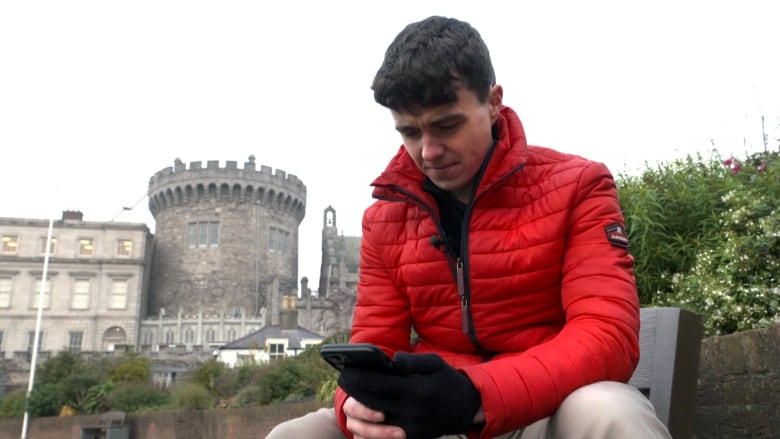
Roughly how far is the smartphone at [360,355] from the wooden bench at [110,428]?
14.9 m

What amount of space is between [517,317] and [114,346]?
157 ft

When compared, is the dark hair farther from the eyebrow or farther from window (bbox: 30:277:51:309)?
window (bbox: 30:277:51:309)

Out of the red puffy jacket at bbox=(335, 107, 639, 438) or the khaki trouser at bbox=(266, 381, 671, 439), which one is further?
the red puffy jacket at bbox=(335, 107, 639, 438)

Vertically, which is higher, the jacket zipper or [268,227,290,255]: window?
[268,227,290,255]: window

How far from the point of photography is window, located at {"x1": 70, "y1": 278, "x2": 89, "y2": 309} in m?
48.8

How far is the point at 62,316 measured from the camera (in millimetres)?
48562

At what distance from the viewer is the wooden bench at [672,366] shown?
6.05 feet

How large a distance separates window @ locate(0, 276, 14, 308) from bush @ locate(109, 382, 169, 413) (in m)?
32.7

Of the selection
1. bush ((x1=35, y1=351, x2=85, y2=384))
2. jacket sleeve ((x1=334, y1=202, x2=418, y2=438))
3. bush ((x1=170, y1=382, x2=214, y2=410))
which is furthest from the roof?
jacket sleeve ((x1=334, y1=202, x2=418, y2=438))

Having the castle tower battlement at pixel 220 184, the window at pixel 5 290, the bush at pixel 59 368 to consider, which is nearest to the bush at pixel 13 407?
the bush at pixel 59 368

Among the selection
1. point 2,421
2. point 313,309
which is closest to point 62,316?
point 313,309

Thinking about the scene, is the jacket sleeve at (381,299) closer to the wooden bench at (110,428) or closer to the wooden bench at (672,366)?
the wooden bench at (672,366)

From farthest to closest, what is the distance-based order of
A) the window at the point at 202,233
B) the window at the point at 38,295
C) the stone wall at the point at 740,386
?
the window at the point at 202,233
the window at the point at 38,295
the stone wall at the point at 740,386

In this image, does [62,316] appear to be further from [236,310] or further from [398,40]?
[398,40]
